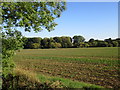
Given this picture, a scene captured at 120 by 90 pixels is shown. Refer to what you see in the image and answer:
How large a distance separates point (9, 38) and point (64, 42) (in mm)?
94237

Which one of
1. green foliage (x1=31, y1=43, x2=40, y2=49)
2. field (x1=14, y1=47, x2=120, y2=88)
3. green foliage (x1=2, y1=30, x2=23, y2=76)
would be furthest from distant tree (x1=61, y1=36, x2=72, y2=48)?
green foliage (x1=2, y1=30, x2=23, y2=76)

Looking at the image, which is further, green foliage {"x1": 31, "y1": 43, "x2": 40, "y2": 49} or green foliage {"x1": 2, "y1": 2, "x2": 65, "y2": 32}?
green foliage {"x1": 31, "y1": 43, "x2": 40, "y2": 49}

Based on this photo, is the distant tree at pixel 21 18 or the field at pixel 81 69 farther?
the field at pixel 81 69

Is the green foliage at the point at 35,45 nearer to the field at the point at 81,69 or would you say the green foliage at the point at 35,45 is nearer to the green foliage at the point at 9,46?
the field at the point at 81,69

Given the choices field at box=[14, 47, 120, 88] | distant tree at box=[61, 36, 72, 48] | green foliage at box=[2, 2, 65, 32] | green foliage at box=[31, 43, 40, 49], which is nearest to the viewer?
green foliage at box=[2, 2, 65, 32]

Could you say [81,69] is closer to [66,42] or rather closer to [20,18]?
[20,18]

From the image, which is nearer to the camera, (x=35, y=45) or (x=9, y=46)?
(x=9, y=46)

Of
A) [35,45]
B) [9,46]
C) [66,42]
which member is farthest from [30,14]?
[66,42]

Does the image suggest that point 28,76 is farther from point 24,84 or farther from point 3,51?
point 3,51

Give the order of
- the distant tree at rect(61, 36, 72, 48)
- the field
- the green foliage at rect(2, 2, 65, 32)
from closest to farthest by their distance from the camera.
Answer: the green foliage at rect(2, 2, 65, 32) → the field → the distant tree at rect(61, 36, 72, 48)

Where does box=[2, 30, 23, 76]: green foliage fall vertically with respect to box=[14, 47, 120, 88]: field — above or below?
above

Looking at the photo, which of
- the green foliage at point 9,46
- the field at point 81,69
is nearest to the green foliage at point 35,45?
the field at point 81,69

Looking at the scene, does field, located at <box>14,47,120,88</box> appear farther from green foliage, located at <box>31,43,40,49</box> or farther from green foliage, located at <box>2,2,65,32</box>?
green foliage, located at <box>31,43,40,49</box>

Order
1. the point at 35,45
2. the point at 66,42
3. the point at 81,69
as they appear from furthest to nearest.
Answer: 1. the point at 66,42
2. the point at 35,45
3. the point at 81,69
